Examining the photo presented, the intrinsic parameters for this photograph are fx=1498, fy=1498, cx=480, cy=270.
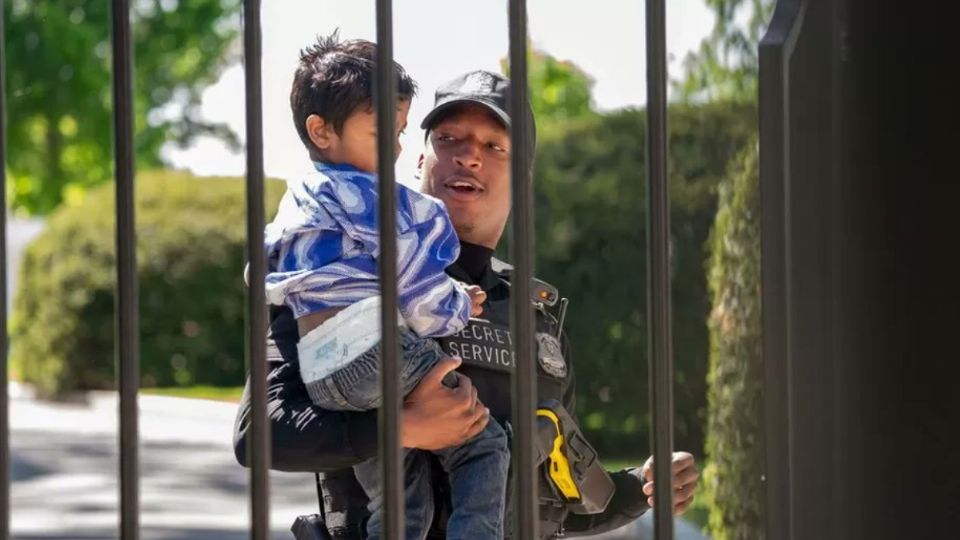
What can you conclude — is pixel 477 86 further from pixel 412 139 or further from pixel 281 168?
pixel 281 168

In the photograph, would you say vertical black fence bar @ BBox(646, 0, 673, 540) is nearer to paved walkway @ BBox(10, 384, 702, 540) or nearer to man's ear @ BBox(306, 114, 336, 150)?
man's ear @ BBox(306, 114, 336, 150)

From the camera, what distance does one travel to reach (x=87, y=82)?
24.3ft

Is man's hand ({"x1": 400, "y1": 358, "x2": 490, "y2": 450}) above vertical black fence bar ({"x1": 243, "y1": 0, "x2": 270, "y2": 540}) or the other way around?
the other way around

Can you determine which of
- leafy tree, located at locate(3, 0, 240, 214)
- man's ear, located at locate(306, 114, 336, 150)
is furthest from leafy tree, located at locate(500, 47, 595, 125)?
leafy tree, located at locate(3, 0, 240, 214)

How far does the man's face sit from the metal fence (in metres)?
0.59

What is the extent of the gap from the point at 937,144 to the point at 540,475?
71cm

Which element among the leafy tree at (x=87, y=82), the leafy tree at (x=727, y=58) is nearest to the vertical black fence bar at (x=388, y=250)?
the leafy tree at (x=727, y=58)

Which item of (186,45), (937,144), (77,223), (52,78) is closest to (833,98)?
(937,144)

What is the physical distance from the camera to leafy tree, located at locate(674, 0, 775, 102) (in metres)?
1.76

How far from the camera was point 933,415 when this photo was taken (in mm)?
1556

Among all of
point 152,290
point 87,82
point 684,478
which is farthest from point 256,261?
point 152,290

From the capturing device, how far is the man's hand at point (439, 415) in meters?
1.92

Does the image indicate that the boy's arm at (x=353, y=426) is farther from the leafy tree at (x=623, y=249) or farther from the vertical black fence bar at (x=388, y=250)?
the vertical black fence bar at (x=388, y=250)

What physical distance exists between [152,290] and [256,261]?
7698mm
